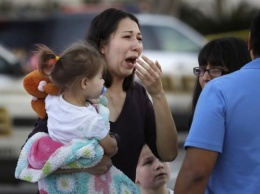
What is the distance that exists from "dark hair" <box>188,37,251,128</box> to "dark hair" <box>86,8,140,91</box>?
1.18 feet

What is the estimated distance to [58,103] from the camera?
3.88 meters

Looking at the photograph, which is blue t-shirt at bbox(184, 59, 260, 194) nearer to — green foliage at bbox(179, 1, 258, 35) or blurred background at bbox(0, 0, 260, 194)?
blurred background at bbox(0, 0, 260, 194)

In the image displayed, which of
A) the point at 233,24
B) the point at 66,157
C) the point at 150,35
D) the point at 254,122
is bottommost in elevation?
the point at 233,24

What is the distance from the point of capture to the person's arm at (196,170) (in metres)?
3.39

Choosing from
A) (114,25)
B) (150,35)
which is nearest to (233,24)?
(150,35)

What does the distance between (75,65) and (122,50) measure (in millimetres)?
425

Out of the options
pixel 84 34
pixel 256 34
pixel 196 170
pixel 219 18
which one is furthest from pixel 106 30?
pixel 219 18

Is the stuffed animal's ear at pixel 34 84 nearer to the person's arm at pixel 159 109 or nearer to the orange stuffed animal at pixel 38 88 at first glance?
the orange stuffed animal at pixel 38 88

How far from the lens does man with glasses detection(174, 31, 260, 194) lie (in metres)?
3.38

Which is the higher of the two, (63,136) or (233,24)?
(63,136)

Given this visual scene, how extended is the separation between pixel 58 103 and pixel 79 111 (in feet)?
0.37

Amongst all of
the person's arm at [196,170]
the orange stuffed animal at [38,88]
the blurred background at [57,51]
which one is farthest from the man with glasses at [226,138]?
the blurred background at [57,51]

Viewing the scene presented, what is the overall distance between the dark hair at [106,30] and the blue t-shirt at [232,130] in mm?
920

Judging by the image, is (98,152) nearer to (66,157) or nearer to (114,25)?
(66,157)
